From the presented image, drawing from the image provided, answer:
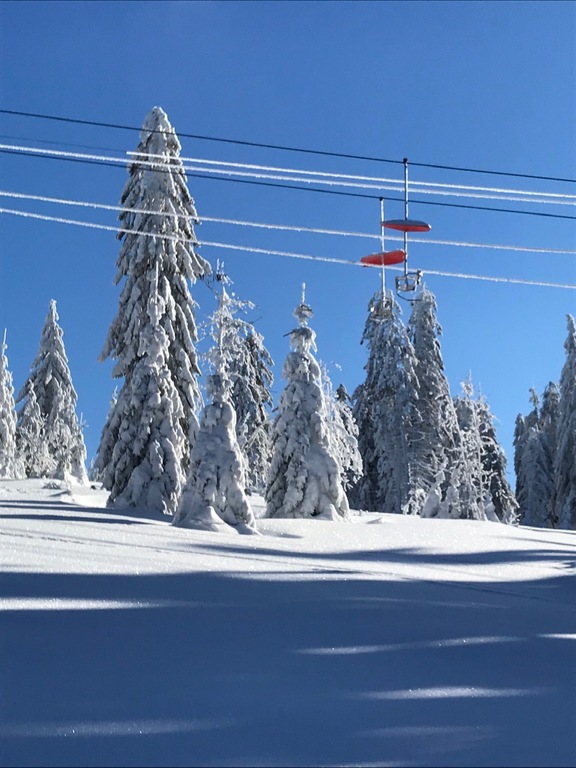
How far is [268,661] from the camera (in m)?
6.61

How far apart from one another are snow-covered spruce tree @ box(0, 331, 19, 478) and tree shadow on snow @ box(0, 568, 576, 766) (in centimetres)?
3461

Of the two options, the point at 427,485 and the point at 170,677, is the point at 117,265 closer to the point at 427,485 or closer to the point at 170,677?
the point at 170,677

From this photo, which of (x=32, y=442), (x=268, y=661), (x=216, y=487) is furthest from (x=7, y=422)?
(x=268, y=661)

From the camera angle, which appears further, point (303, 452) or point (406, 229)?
point (303, 452)

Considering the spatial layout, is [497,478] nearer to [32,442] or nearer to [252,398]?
[252,398]

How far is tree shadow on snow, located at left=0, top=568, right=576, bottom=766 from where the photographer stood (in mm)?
4895

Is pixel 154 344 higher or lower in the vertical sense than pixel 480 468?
higher

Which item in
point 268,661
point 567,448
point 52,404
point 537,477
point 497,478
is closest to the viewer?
point 268,661

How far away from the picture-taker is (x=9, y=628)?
6.90 metres

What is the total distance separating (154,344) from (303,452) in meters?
5.42

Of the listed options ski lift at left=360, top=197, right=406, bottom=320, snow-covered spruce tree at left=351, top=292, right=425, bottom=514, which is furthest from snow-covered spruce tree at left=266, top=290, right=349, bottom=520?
snow-covered spruce tree at left=351, top=292, right=425, bottom=514

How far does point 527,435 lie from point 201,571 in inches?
2000

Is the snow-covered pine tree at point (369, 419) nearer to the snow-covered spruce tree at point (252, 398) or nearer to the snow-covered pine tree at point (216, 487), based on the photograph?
the snow-covered spruce tree at point (252, 398)

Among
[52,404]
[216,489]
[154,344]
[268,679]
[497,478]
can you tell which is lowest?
[268,679]
